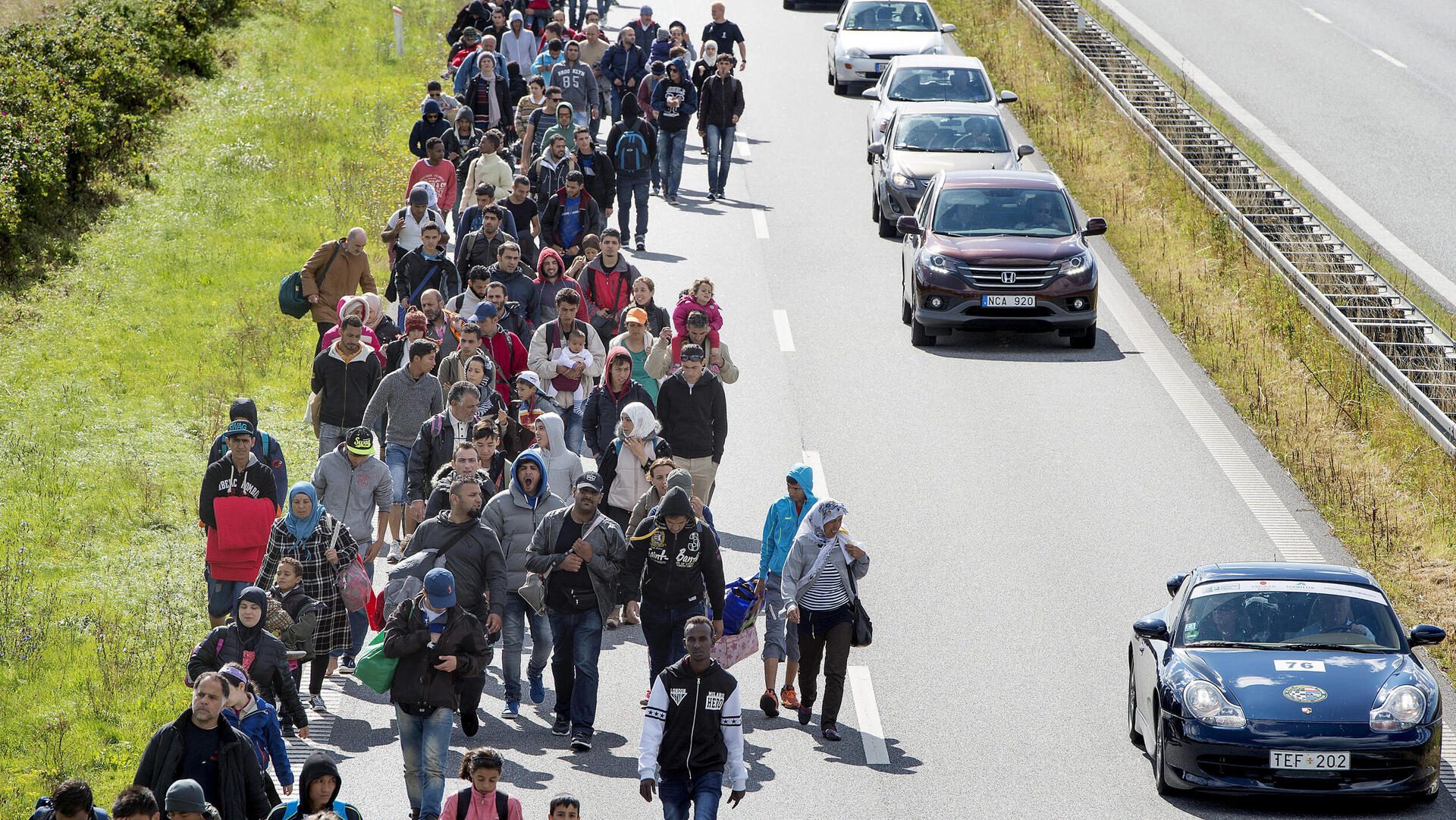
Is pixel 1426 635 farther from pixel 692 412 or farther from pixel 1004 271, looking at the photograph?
pixel 1004 271

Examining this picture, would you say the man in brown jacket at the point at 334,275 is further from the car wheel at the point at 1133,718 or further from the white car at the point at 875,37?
the white car at the point at 875,37

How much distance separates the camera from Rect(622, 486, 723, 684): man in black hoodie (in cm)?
1098

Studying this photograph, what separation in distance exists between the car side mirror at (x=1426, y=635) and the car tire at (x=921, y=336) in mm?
9580

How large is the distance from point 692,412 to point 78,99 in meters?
13.5

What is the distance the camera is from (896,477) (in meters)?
16.0

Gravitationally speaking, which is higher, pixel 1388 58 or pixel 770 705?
pixel 1388 58

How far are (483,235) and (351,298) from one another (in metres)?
2.40

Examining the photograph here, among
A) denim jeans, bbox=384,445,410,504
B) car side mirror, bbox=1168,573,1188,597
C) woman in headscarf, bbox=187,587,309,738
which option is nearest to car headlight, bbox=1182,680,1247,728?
car side mirror, bbox=1168,573,1188,597

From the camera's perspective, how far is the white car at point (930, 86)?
26984 millimetres

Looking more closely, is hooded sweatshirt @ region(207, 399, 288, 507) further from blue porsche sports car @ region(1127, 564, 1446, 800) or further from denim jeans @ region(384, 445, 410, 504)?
blue porsche sports car @ region(1127, 564, 1446, 800)

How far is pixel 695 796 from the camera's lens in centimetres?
923

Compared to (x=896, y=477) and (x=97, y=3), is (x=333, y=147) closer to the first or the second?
(x=97, y=3)

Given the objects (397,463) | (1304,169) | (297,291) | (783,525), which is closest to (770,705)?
(783,525)

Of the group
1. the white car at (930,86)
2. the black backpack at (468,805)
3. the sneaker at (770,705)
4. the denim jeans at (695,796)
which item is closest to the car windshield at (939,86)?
the white car at (930,86)
